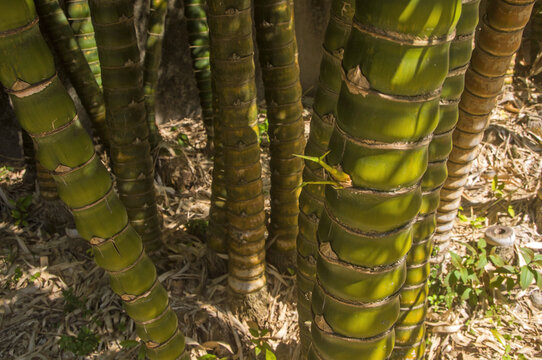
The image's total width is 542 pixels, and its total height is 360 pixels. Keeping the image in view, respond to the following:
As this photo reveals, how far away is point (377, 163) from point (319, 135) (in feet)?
2.03

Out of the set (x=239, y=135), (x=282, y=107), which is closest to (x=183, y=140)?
(x=282, y=107)

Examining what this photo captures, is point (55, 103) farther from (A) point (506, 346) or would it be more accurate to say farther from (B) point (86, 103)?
(A) point (506, 346)

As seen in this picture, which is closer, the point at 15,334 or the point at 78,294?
the point at 15,334

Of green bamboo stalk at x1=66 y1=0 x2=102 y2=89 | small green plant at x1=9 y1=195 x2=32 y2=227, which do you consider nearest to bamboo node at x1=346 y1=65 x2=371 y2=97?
green bamboo stalk at x1=66 y1=0 x2=102 y2=89

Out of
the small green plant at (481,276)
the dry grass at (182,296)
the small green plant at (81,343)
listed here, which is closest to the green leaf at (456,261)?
the small green plant at (481,276)

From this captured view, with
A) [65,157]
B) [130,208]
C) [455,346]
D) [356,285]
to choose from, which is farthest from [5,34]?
[455,346]

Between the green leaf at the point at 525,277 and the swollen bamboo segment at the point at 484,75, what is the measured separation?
56 cm

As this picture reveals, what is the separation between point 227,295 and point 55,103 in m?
2.01

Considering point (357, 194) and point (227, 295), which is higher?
point (357, 194)

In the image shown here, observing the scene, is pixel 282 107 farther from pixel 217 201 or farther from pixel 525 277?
pixel 525 277

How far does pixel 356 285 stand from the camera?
1259mm

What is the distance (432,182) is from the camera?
1648 millimetres

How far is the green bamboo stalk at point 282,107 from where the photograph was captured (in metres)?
2.25

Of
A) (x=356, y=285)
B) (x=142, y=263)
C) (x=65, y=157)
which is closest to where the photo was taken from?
(x=356, y=285)
